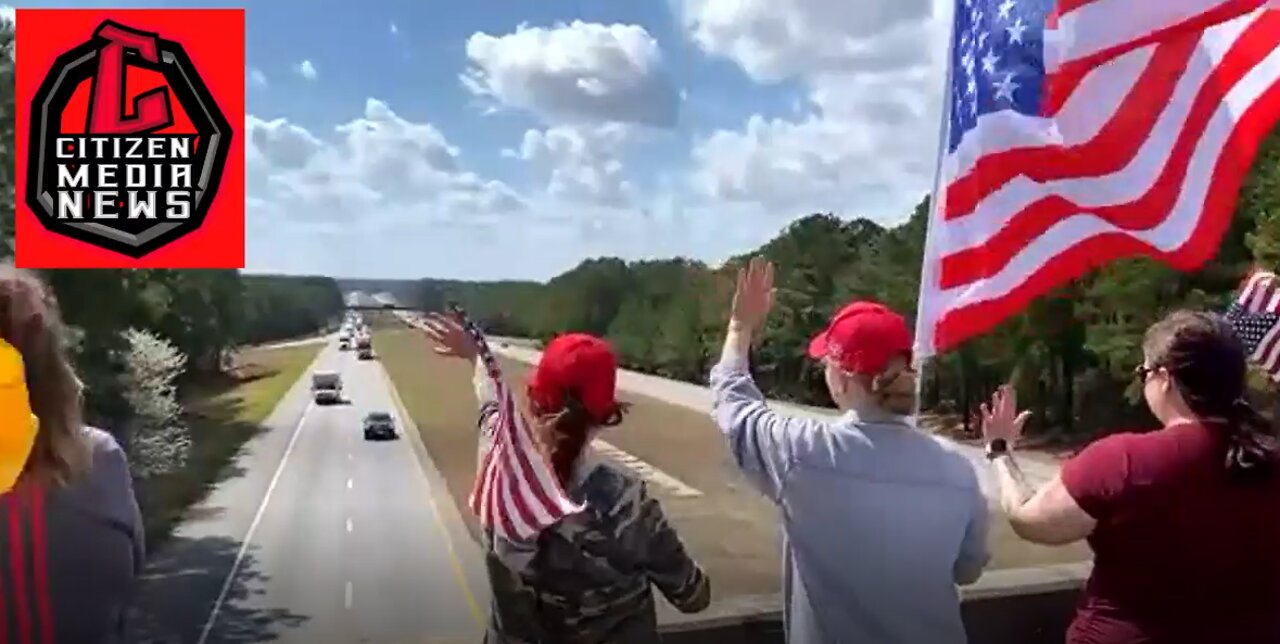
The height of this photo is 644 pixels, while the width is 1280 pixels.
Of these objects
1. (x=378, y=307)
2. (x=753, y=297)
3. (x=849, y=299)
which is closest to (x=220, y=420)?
(x=378, y=307)

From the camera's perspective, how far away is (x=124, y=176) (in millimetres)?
2668

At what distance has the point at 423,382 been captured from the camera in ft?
10.6

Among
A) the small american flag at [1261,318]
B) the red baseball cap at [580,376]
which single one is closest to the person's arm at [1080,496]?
the red baseball cap at [580,376]

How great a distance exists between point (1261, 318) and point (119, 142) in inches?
94.4

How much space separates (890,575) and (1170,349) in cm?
42

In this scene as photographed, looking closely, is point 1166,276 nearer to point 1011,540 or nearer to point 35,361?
point 1011,540

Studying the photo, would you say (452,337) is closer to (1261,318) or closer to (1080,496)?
(1080,496)

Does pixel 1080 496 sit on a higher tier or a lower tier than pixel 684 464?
higher

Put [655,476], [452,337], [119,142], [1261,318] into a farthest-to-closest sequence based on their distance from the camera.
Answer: [655,476]
[119,142]
[1261,318]
[452,337]

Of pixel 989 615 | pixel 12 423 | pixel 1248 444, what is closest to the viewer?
pixel 12 423

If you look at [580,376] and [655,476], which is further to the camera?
[655,476]

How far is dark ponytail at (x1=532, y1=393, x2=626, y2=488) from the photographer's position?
1408mm

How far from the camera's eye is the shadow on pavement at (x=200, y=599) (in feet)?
10.8

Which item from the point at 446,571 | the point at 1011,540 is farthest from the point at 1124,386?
the point at 446,571
